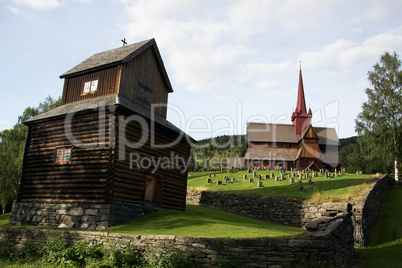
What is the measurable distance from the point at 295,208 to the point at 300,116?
36.0 m

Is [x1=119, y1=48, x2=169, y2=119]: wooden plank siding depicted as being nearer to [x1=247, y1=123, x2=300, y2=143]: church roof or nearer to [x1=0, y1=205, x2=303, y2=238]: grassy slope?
[x1=0, y1=205, x2=303, y2=238]: grassy slope

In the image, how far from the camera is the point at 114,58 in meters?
19.5

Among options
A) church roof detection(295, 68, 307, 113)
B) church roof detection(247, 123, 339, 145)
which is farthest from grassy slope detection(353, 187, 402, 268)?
church roof detection(295, 68, 307, 113)

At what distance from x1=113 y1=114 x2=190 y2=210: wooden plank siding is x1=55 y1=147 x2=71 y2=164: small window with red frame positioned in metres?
3.61

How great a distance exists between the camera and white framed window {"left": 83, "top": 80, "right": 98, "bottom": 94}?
768 inches

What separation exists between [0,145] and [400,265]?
3783 centimetres

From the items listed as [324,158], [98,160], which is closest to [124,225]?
[98,160]

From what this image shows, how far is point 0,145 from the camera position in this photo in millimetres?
33219

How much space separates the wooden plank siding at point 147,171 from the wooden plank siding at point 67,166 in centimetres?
86

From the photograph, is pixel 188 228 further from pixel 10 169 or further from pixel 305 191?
pixel 10 169

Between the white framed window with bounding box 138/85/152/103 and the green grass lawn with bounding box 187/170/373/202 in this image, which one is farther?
the green grass lawn with bounding box 187/170/373/202

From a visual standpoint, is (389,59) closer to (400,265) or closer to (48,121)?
(400,265)

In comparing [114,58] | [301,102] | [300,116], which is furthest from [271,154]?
[114,58]

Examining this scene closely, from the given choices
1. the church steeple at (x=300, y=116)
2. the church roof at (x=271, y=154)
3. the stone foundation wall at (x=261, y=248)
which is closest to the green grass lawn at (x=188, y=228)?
the stone foundation wall at (x=261, y=248)
